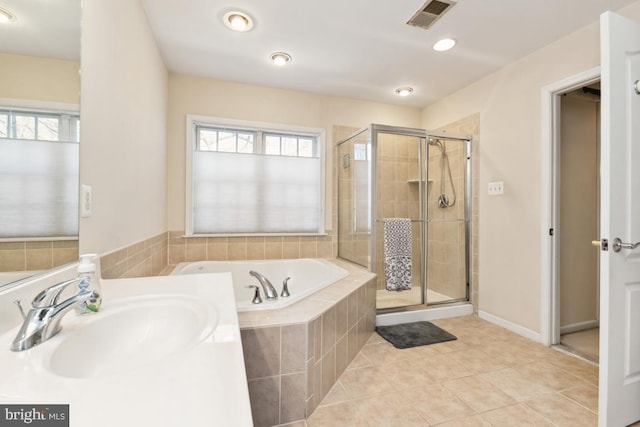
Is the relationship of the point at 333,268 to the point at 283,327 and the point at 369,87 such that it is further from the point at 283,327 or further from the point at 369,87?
the point at 369,87

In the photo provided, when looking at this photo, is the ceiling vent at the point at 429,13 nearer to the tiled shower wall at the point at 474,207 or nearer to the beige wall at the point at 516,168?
the beige wall at the point at 516,168

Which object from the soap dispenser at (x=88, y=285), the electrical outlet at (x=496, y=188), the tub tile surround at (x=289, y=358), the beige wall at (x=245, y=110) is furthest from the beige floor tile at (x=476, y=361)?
the soap dispenser at (x=88, y=285)

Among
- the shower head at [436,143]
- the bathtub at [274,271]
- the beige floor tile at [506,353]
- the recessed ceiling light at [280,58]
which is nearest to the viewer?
the beige floor tile at [506,353]

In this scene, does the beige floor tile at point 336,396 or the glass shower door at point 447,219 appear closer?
the beige floor tile at point 336,396

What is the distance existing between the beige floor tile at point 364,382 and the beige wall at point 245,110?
1587mm

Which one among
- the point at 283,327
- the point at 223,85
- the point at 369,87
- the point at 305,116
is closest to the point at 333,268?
the point at 283,327

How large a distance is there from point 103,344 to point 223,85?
2614 millimetres

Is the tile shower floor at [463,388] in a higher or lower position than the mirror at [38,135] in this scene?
lower

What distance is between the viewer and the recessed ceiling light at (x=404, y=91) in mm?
2939

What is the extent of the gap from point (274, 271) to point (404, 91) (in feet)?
7.67

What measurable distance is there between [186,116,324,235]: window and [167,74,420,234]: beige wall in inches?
3.4

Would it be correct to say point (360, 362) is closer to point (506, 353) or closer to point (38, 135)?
point (506, 353)

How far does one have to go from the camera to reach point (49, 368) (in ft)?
1.82

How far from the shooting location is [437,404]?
58.7 inches
